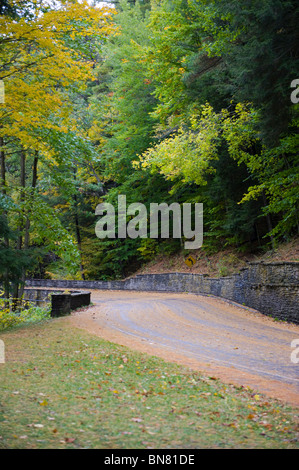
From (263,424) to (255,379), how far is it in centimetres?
209

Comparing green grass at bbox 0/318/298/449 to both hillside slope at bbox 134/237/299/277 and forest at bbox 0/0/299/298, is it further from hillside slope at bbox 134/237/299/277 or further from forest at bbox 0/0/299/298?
hillside slope at bbox 134/237/299/277

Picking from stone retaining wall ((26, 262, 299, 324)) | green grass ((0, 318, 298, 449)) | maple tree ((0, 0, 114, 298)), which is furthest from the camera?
stone retaining wall ((26, 262, 299, 324))

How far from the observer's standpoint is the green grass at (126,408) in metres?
3.83

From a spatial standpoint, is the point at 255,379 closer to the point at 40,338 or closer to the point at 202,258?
the point at 40,338

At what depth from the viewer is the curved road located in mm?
6785

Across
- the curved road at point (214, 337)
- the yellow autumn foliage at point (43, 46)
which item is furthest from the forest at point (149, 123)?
the curved road at point (214, 337)

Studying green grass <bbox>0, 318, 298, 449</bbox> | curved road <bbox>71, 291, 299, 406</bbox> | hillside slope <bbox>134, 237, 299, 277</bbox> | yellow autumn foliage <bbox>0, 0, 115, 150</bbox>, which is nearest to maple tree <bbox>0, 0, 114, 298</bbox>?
yellow autumn foliage <bbox>0, 0, 115, 150</bbox>

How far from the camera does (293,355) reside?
327 inches

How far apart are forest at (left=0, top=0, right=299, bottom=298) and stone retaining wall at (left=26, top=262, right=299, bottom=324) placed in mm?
1736

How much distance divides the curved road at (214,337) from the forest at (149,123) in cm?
303

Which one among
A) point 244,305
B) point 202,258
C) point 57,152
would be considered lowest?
point 244,305

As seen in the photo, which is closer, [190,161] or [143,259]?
[190,161]

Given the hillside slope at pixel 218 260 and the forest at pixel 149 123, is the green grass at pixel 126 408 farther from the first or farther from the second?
the hillside slope at pixel 218 260

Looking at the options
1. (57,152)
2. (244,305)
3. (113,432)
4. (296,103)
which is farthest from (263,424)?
(244,305)
